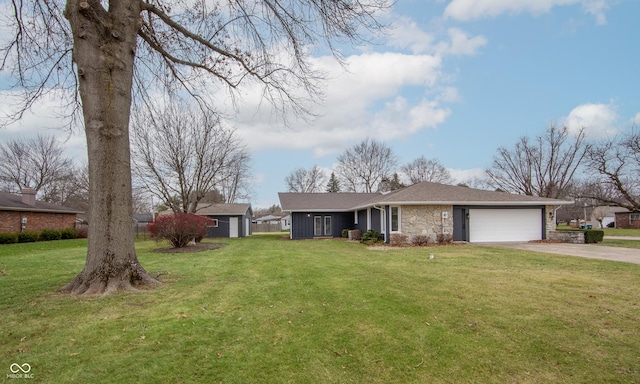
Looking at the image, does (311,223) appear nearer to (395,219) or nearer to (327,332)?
(395,219)

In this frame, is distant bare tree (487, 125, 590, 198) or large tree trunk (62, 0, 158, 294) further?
distant bare tree (487, 125, 590, 198)

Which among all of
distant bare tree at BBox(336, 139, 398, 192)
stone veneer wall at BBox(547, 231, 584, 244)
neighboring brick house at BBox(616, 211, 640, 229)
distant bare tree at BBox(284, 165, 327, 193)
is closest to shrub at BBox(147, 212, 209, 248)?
stone veneer wall at BBox(547, 231, 584, 244)

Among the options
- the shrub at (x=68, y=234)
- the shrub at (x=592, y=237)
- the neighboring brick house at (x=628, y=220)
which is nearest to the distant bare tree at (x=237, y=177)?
the shrub at (x=68, y=234)

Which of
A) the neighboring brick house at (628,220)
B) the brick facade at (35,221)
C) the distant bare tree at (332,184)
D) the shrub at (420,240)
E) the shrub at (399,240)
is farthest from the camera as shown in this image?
the distant bare tree at (332,184)

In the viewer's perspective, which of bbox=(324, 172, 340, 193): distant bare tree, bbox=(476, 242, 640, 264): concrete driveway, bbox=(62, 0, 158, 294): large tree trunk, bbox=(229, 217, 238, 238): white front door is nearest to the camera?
bbox=(62, 0, 158, 294): large tree trunk

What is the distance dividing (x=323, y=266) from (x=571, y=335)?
546 centimetres

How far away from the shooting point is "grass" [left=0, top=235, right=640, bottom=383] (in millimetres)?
3084

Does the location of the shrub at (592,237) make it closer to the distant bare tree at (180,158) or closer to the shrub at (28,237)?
the distant bare tree at (180,158)

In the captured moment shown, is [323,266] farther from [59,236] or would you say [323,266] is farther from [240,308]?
[59,236]

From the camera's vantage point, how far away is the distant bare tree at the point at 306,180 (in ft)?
160

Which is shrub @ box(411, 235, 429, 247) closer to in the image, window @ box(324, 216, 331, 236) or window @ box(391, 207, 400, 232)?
window @ box(391, 207, 400, 232)

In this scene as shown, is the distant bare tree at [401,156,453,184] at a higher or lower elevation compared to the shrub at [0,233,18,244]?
higher

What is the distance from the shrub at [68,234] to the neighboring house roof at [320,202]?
15109 mm

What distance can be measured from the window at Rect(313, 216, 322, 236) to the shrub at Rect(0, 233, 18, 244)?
18.0m
